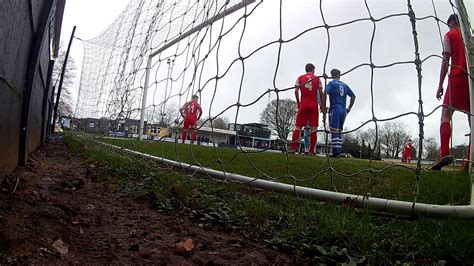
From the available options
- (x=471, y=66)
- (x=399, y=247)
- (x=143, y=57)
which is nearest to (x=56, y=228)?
(x=399, y=247)

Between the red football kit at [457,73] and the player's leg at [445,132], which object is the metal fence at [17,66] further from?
the player's leg at [445,132]

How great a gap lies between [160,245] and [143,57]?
4254 millimetres

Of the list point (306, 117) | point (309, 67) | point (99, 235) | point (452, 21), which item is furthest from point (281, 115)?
point (99, 235)

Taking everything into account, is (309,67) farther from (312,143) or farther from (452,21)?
(312,143)

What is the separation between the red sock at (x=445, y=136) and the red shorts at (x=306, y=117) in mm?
2083

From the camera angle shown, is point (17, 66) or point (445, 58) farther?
point (445, 58)

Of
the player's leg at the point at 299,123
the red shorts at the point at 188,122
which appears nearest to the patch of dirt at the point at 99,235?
the red shorts at the point at 188,122

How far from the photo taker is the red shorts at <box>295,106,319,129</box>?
531 centimetres

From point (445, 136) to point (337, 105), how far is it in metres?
1.26

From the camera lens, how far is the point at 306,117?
5355mm

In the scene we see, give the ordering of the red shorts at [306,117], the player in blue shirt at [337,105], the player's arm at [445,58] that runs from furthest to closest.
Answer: the red shorts at [306,117] → the player in blue shirt at [337,105] → the player's arm at [445,58]

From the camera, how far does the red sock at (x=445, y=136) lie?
3.27 meters

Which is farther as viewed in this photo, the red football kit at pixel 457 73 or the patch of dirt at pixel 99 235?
the red football kit at pixel 457 73

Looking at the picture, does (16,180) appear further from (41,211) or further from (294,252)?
(294,252)
